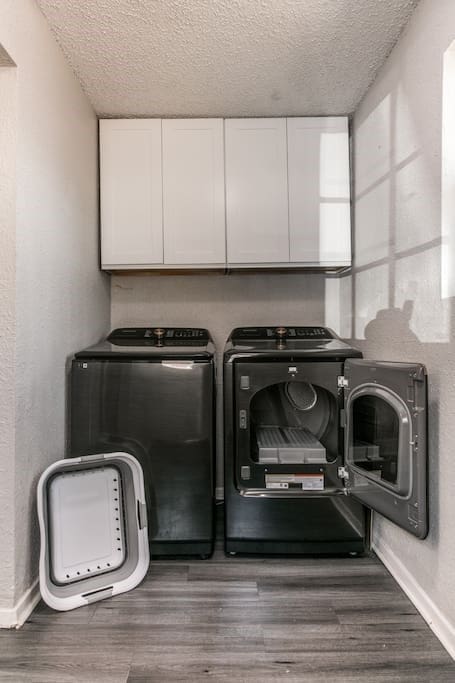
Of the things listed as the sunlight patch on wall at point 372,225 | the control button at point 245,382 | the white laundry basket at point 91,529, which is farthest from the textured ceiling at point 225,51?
the white laundry basket at point 91,529

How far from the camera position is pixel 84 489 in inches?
62.1

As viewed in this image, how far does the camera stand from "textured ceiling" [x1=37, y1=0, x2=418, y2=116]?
139 cm

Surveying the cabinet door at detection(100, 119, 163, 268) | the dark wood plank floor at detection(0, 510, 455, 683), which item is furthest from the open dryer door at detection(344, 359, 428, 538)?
the cabinet door at detection(100, 119, 163, 268)

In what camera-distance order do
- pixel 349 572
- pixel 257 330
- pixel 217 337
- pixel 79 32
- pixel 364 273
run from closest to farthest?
pixel 79 32 → pixel 349 572 → pixel 364 273 → pixel 257 330 → pixel 217 337

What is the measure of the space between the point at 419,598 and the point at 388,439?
1.98 ft

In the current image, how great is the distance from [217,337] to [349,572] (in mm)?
1464

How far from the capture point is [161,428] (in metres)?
1.65

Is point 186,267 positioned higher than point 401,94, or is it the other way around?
point 401,94

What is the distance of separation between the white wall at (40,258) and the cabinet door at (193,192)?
1.52 feet

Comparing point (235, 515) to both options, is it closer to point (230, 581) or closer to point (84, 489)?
point (230, 581)

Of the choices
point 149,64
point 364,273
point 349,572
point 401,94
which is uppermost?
point 149,64

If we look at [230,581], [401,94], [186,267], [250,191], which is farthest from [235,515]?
[401,94]

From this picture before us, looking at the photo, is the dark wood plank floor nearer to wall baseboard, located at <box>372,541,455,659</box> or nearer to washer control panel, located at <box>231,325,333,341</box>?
wall baseboard, located at <box>372,541,455,659</box>

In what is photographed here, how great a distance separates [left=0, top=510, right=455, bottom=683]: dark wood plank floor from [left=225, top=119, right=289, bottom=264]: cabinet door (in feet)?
5.35
